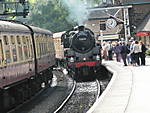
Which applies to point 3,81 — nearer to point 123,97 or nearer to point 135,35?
point 123,97

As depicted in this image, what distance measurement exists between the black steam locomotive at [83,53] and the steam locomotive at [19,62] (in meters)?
4.86

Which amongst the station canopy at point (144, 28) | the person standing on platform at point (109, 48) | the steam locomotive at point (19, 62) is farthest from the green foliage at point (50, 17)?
the steam locomotive at point (19, 62)

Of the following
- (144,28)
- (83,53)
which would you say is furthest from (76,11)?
(144,28)

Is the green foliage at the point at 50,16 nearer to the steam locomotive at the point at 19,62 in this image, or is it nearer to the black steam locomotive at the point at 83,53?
the black steam locomotive at the point at 83,53

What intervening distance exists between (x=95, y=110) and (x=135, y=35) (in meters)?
40.9

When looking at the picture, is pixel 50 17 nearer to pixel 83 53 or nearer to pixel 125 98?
pixel 83 53

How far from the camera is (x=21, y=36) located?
1756 cm

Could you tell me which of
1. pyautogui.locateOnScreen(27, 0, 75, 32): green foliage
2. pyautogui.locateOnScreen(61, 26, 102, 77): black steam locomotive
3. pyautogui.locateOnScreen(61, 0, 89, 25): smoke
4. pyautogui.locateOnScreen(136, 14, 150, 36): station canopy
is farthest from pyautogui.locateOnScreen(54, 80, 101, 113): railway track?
pyautogui.locateOnScreen(27, 0, 75, 32): green foliage

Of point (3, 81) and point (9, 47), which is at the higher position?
point (9, 47)

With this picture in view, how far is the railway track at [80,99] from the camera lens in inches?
669

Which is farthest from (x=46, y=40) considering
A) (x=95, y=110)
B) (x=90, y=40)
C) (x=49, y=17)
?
(x=49, y=17)

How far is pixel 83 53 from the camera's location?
1124 inches

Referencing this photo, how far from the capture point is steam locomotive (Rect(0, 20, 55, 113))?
14.8m

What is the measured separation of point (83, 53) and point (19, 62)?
1208cm
